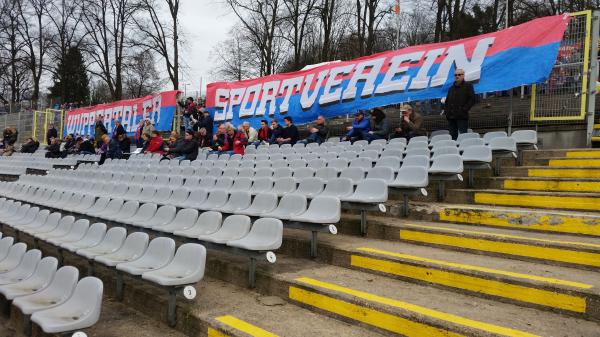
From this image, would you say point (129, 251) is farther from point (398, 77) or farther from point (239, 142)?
point (398, 77)

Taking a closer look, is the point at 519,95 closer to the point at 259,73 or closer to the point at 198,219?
the point at 198,219

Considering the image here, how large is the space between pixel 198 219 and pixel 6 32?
99.2 ft

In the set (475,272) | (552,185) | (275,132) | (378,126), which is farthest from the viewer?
(275,132)

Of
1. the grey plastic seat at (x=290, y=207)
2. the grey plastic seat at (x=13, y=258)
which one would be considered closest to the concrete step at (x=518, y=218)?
the grey plastic seat at (x=290, y=207)

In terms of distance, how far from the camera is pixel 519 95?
26.5 feet

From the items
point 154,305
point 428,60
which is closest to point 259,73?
point 428,60

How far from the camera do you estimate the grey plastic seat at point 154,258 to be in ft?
12.3

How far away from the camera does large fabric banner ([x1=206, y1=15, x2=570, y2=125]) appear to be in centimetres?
755

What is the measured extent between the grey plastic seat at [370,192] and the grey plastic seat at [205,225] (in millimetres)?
1424

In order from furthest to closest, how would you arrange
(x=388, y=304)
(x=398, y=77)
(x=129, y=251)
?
1. (x=398, y=77)
2. (x=129, y=251)
3. (x=388, y=304)

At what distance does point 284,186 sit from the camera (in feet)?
20.2

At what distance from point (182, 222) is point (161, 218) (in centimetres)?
43

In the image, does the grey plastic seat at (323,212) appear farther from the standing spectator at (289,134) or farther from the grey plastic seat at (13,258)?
the standing spectator at (289,134)

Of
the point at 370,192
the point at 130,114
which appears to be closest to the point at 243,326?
the point at 370,192
